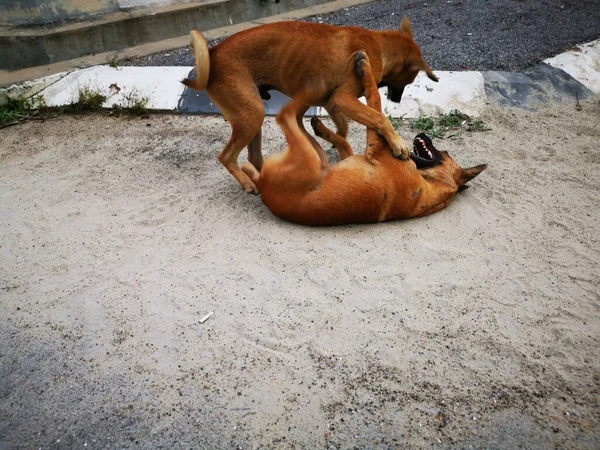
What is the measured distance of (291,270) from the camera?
A: 3.41 meters

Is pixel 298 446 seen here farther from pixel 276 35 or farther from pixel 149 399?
pixel 276 35

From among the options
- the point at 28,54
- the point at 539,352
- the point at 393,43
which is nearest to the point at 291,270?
the point at 539,352

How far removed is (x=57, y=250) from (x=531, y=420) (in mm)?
3205

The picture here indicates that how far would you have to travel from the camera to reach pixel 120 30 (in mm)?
7000

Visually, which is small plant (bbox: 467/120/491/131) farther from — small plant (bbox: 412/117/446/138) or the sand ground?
the sand ground

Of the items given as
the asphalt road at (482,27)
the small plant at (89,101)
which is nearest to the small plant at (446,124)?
the asphalt road at (482,27)

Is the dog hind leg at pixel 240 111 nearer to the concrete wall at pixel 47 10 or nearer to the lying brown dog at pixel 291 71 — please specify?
the lying brown dog at pixel 291 71

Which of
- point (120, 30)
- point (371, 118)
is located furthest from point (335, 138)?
point (120, 30)

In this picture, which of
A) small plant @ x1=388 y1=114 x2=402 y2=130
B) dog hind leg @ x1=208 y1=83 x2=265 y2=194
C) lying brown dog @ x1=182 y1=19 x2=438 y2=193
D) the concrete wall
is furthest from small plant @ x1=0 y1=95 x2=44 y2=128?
small plant @ x1=388 y1=114 x2=402 y2=130

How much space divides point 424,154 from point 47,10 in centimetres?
533

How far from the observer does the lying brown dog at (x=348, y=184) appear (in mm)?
3596

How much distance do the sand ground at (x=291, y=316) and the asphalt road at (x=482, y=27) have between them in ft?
7.55

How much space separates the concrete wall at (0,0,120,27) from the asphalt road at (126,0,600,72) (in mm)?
899

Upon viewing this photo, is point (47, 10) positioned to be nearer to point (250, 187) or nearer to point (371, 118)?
point (250, 187)
